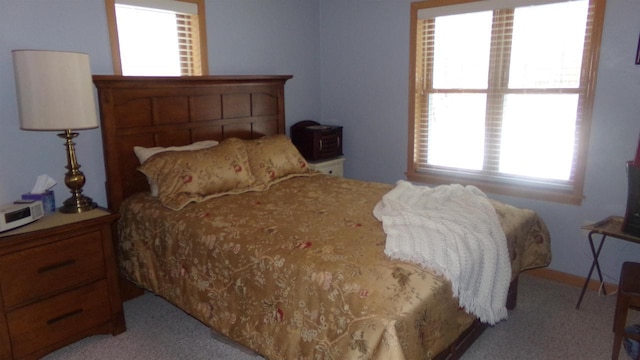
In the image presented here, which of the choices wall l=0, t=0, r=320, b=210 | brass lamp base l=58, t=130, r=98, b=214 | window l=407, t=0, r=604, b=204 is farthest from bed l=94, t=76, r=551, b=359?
window l=407, t=0, r=604, b=204

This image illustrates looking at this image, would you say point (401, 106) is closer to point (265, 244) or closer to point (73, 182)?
point (265, 244)

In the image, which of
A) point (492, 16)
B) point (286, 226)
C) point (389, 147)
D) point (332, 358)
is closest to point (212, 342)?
point (286, 226)

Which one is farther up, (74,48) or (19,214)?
(74,48)

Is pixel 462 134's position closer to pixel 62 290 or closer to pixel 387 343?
pixel 387 343

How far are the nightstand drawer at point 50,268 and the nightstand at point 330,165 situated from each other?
1933 mm

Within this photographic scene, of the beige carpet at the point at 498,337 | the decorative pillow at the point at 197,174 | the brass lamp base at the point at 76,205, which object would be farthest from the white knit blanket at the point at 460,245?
the brass lamp base at the point at 76,205

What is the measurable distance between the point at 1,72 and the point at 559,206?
368 centimetres

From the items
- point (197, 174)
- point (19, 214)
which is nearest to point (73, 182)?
point (19, 214)

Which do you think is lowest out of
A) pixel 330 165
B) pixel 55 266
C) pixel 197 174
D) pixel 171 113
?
pixel 55 266

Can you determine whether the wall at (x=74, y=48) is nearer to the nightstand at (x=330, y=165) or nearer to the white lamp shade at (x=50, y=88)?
the white lamp shade at (x=50, y=88)

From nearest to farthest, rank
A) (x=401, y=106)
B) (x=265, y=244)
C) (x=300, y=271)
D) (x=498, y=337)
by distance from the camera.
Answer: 1. (x=300, y=271)
2. (x=265, y=244)
3. (x=498, y=337)
4. (x=401, y=106)

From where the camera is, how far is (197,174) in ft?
9.13

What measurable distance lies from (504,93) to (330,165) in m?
1.62

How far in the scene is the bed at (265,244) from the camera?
1.69m
